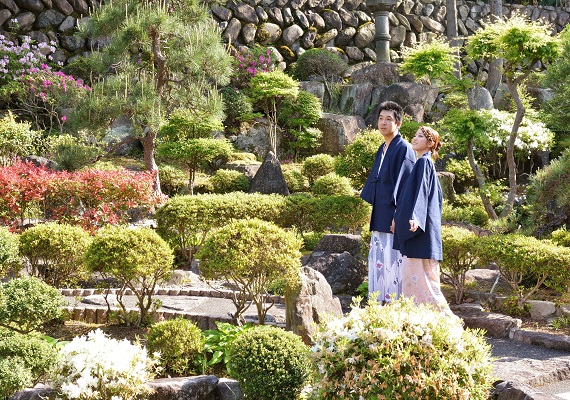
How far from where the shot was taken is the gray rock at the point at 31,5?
57.2 feet

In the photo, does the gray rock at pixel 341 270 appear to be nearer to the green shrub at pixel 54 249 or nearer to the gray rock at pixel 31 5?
the green shrub at pixel 54 249

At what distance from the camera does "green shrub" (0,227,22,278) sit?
264 inches

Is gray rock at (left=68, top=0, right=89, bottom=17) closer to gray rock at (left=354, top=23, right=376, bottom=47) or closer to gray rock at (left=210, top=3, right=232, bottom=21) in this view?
gray rock at (left=210, top=3, right=232, bottom=21)

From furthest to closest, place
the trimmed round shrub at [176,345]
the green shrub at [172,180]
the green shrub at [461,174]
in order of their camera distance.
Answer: the green shrub at [461,174] → the green shrub at [172,180] → the trimmed round shrub at [176,345]

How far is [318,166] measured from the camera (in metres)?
14.4

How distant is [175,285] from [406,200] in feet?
13.2

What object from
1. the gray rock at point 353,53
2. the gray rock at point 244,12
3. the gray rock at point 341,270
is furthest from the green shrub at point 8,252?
the gray rock at point 353,53

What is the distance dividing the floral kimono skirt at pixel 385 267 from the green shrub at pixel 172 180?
777 centimetres

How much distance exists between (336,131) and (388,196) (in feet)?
34.3

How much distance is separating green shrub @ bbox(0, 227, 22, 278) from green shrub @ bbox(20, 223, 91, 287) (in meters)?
→ 0.15

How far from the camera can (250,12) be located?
20031 mm

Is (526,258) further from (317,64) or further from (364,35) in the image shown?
(364,35)

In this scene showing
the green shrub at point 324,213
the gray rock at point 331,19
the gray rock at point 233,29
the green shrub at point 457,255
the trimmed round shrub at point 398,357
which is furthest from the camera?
the gray rock at point 331,19

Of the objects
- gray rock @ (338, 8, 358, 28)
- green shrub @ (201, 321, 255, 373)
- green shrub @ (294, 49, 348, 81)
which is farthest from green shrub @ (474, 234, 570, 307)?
gray rock @ (338, 8, 358, 28)
